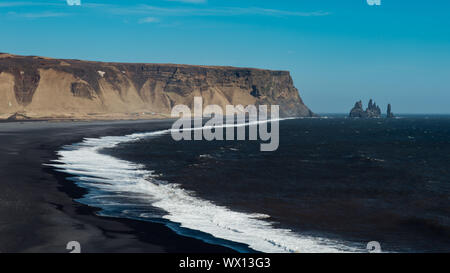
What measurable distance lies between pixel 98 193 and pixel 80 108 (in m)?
147

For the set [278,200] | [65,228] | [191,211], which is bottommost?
[278,200]

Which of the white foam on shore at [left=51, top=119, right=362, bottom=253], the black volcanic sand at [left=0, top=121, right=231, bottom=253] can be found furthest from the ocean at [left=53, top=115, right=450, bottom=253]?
the black volcanic sand at [left=0, top=121, right=231, bottom=253]

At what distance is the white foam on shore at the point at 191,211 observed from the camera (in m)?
12.9

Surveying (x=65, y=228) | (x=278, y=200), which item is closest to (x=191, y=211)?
(x=278, y=200)

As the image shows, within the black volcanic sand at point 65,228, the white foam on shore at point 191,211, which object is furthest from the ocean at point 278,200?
the black volcanic sand at point 65,228

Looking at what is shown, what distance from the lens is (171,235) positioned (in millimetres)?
12891

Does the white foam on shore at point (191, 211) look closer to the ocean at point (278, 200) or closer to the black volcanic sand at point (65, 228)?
the ocean at point (278, 200)

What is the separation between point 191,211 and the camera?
17.1m

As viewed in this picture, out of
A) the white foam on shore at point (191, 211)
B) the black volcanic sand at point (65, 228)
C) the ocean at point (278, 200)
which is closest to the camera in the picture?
the black volcanic sand at point (65, 228)

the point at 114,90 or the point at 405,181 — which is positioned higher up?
the point at 114,90

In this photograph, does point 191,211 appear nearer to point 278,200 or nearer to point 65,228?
point 278,200

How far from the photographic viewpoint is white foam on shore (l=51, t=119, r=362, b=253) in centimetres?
1287
